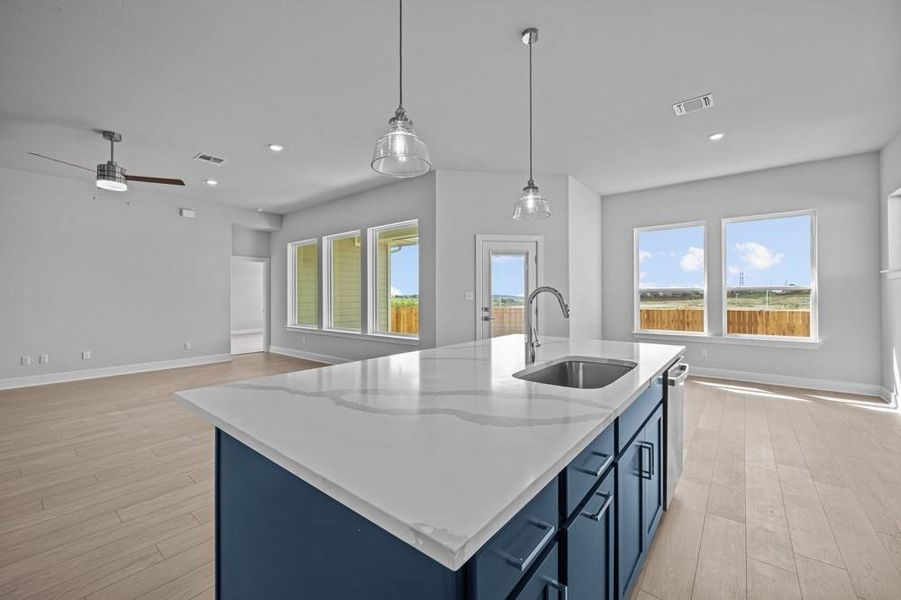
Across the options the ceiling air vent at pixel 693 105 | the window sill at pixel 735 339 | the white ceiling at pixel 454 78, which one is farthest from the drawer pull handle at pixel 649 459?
the window sill at pixel 735 339

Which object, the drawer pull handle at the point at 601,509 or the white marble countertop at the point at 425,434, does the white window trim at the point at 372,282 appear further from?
the drawer pull handle at the point at 601,509

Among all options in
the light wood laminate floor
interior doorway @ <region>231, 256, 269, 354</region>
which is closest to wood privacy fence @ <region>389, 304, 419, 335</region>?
Result: the light wood laminate floor

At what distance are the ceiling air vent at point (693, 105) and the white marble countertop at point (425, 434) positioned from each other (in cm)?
284

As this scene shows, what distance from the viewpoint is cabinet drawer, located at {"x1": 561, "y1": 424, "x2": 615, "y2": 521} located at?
97 centimetres

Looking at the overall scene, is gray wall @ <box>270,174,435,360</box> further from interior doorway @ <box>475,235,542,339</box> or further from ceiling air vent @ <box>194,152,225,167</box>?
ceiling air vent @ <box>194,152,225,167</box>

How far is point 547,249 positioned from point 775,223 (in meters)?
2.96

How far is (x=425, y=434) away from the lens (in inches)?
39.1

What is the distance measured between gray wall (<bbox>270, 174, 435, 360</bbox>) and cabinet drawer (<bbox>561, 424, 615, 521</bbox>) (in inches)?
161

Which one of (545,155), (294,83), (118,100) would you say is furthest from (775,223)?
(118,100)

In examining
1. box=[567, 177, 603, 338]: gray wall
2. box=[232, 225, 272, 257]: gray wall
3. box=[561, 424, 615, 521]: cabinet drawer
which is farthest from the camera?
box=[232, 225, 272, 257]: gray wall

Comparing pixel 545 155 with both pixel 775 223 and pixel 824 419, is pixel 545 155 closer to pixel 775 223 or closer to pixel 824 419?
pixel 775 223

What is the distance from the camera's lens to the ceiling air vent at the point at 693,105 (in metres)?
3.33

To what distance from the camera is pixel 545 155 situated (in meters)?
4.66

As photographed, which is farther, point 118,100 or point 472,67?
point 118,100
